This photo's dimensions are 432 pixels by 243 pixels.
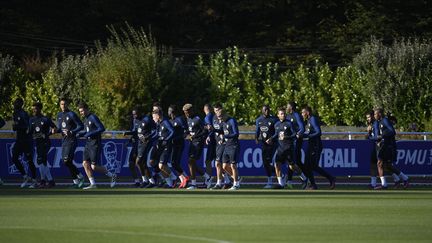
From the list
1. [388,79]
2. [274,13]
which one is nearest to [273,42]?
[274,13]

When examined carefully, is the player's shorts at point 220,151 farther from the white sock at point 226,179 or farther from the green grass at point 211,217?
the green grass at point 211,217

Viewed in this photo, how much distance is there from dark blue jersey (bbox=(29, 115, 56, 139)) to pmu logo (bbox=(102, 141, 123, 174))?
11.6 ft

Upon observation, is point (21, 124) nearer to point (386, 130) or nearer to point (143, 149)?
point (143, 149)

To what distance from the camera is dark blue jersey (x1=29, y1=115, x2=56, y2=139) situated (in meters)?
29.8

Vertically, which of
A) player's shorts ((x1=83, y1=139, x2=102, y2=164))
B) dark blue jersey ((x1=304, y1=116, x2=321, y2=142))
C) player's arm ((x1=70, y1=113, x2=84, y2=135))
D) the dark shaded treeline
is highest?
the dark shaded treeline

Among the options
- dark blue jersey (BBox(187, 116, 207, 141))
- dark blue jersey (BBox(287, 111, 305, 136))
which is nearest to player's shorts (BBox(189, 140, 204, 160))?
dark blue jersey (BBox(187, 116, 207, 141))

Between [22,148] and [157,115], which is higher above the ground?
[157,115]

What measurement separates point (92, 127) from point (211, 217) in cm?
1111

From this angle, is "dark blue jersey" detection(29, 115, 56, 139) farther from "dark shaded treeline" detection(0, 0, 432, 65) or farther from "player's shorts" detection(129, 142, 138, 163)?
"dark shaded treeline" detection(0, 0, 432, 65)

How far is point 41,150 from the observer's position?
2984cm

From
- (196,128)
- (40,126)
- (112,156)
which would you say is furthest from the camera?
(112,156)

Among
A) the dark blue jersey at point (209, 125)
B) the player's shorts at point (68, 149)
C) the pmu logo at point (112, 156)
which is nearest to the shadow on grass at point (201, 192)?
the player's shorts at point (68, 149)

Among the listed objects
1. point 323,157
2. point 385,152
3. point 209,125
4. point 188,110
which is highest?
point 188,110

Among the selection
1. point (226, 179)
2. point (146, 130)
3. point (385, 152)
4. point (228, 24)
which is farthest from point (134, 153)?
point (228, 24)
